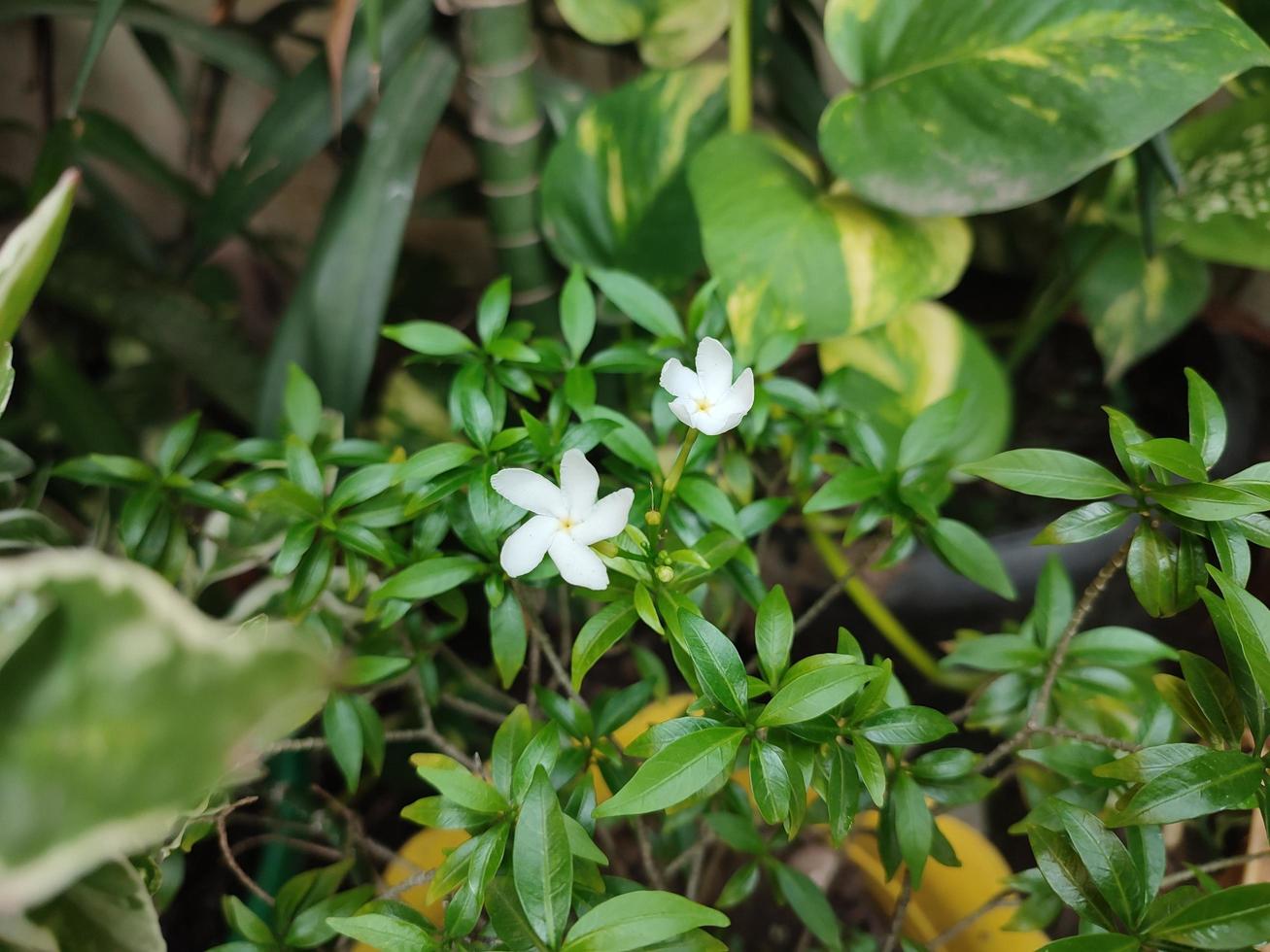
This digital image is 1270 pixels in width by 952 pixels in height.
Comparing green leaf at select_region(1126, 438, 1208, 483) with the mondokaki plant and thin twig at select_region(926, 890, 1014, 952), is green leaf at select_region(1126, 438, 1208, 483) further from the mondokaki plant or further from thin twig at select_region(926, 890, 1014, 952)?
thin twig at select_region(926, 890, 1014, 952)

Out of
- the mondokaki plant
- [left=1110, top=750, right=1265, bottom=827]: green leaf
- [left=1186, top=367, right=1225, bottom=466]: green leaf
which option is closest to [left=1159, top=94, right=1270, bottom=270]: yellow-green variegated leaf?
the mondokaki plant

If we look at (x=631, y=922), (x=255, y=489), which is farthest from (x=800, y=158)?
(x=631, y=922)

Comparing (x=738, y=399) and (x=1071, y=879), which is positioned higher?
(x=738, y=399)

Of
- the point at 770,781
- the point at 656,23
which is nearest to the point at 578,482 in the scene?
the point at 770,781

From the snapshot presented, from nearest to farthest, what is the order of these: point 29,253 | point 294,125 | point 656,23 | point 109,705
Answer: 1. point 109,705
2. point 29,253
3. point 294,125
4. point 656,23

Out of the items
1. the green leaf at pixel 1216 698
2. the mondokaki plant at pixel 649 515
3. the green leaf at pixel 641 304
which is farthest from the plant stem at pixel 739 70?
the green leaf at pixel 1216 698

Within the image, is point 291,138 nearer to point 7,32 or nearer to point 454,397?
point 454,397

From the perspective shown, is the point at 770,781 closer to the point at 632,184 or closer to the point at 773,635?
the point at 773,635

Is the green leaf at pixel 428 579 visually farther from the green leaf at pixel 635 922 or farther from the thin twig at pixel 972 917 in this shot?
the thin twig at pixel 972 917
